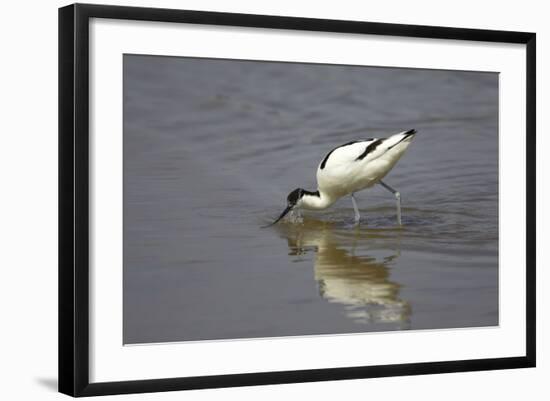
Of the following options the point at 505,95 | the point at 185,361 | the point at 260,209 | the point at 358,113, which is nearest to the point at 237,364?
the point at 185,361

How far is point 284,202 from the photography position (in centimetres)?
620

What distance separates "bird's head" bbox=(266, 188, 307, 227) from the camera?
20.2 ft

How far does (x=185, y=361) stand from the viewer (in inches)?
231

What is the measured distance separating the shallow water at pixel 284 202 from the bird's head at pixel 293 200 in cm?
3

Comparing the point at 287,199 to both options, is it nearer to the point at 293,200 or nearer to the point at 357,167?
the point at 293,200

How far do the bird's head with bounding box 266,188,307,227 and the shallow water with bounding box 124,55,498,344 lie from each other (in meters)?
0.03

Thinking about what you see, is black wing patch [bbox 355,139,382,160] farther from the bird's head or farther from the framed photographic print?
Answer: the bird's head

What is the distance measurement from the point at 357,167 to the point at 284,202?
0.55 m

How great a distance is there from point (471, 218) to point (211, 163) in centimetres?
144

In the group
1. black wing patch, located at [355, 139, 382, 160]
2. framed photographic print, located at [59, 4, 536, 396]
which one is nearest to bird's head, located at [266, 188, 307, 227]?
framed photographic print, located at [59, 4, 536, 396]

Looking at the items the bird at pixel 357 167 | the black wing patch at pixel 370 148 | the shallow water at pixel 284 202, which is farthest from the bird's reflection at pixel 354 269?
the black wing patch at pixel 370 148

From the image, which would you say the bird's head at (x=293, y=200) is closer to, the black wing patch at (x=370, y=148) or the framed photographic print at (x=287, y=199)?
the framed photographic print at (x=287, y=199)

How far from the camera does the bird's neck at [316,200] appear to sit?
6.23 m

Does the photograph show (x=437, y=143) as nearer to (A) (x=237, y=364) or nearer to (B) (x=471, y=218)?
(B) (x=471, y=218)
